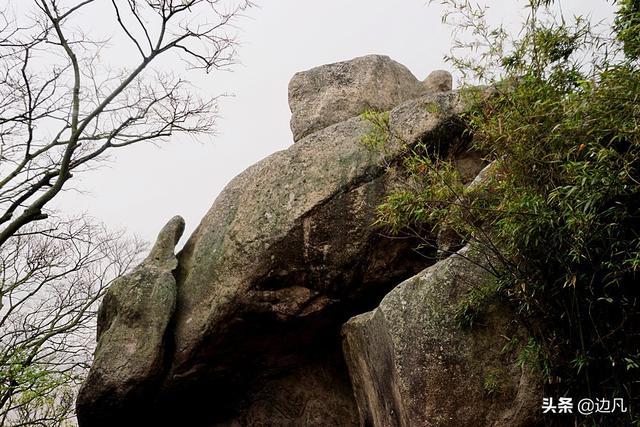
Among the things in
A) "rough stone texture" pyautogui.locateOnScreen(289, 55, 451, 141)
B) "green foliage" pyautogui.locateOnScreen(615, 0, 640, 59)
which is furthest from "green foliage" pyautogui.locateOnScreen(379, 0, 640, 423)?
"rough stone texture" pyautogui.locateOnScreen(289, 55, 451, 141)

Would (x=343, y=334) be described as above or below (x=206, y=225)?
below

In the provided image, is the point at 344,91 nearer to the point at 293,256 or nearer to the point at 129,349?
the point at 293,256

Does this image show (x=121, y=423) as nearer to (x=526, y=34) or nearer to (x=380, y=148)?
(x=380, y=148)

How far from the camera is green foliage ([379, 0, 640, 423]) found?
3951 millimetres

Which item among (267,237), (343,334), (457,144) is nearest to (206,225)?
(267,237)

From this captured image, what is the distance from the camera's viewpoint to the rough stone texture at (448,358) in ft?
17.5

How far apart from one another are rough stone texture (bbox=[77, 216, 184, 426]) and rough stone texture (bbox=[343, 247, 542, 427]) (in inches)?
140

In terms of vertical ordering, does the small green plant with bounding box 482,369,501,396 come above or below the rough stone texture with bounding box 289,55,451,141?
below

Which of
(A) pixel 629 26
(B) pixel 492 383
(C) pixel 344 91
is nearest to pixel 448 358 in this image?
(B) pixel 492 383

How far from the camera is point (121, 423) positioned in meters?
8.24

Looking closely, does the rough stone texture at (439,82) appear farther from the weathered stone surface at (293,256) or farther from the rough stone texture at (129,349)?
the rough stone texture at (129,349)

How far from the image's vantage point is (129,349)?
786cm

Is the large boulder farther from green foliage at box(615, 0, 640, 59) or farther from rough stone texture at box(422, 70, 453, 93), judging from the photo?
green foliage at box(615, 0, 640, 59)

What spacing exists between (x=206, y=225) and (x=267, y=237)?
1444 millimetres
